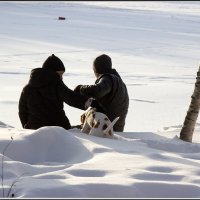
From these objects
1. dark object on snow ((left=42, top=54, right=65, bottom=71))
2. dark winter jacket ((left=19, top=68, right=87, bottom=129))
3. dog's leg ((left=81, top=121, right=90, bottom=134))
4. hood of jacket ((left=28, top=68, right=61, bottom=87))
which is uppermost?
dark object on snow ((left=42, top=54, right=65, bottom=71))

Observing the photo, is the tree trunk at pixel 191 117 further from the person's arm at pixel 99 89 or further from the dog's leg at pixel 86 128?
the dog's leg at pixel 86 128

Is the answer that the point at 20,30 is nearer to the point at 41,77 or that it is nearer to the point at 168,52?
the point at 168,52

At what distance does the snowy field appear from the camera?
2.84 m

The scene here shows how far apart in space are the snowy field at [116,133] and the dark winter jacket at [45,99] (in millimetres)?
333

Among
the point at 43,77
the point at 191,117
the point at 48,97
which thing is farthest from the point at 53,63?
the point at 191,117

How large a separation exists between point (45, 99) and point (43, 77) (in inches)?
9.4

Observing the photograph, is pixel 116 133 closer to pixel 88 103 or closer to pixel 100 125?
pixel 88 103

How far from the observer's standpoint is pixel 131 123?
7.71 meters

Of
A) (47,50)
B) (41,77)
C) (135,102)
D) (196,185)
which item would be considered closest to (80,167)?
(196,185)

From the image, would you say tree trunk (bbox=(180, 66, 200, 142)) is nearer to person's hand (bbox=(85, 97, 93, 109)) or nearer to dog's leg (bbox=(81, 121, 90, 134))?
person's hand (bbox=(85, 97, 93, 109))

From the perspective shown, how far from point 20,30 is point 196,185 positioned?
21.2 meters

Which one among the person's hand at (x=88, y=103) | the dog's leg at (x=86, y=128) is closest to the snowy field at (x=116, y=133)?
the dog's leg at (x=86, y=128)

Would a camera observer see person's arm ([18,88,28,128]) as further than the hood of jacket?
Yes

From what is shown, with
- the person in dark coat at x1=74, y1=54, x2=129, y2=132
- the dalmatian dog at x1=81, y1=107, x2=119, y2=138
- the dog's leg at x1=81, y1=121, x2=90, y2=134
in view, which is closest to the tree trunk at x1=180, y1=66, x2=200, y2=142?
the person in dark coat at x1=74, y1=54, x2=129, y2=132
